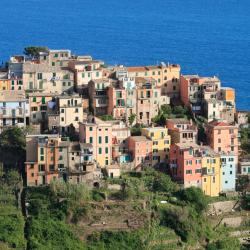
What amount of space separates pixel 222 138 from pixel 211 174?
76.3 inches

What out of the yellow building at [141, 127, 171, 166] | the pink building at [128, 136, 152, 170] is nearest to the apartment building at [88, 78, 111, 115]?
the yellow building at [141, 127, 171, 166]

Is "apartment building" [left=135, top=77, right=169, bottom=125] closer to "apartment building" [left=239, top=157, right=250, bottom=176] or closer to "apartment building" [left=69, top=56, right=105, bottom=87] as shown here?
"apartment building" [left=69, top=56, right=105, bottom=87]

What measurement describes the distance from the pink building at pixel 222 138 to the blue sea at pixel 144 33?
16.5 metres

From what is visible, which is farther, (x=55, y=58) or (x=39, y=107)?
(x=55, y=58)

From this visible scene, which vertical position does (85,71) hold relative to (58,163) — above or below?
above

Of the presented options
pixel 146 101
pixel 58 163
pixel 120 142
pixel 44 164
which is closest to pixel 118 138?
pixel 120 142

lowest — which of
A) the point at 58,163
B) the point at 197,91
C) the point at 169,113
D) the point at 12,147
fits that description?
the point at 58,163

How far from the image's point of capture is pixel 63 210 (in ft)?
134

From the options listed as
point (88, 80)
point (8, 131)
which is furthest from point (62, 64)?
Answer: point (8, 131)

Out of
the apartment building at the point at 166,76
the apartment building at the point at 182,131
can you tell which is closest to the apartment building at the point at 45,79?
the apartment building at the point at 166,76

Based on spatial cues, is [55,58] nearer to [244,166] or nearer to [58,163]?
[58,163]

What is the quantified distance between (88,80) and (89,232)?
947 cm

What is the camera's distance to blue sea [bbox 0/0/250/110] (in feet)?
248

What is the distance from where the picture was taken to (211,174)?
4366 cm
